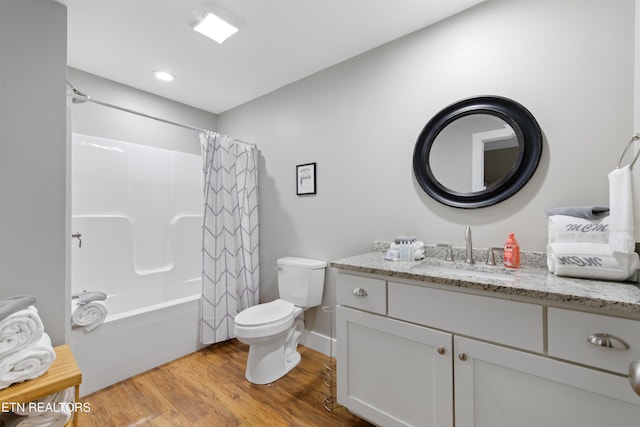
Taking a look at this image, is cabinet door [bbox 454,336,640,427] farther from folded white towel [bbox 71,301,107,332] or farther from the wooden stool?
folded white towel [bbox 71,301,107,332]

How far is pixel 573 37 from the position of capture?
1346 millimetres

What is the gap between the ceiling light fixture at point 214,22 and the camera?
1.61 m

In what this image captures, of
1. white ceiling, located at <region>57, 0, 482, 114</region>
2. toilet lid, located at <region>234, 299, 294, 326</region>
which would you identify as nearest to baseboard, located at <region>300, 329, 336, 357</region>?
toilet lid, located at <region>234, 299, 294, 326</region>

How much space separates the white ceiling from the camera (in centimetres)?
162

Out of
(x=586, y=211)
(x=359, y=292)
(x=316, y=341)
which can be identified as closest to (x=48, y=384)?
(x=359, y=292)

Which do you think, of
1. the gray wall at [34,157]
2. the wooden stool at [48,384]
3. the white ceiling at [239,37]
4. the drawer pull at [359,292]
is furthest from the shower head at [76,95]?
the drawer pull at [359,292]

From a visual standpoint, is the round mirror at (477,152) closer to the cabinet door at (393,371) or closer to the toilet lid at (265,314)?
the cabinet door at (393,371)

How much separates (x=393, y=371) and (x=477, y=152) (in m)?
1.31

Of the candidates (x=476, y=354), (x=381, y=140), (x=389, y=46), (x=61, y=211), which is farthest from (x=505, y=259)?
(x=61, y=211)

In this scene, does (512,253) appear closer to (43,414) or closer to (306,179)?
(306,179)

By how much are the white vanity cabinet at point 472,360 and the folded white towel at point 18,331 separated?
1.36 meters

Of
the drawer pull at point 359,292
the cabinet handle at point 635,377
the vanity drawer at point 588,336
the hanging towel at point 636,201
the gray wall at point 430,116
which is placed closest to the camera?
the cabinet handle at point 635,377

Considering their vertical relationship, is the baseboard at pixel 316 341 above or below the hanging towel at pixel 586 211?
below

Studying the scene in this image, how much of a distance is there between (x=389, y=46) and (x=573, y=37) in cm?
102
